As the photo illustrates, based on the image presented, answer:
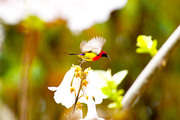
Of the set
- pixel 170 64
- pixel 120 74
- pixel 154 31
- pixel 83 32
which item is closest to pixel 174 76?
pixel 170 64

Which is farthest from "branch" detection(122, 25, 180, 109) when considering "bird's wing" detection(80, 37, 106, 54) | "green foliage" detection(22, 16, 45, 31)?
"green foliage" detection(22, 16, 45, 31)

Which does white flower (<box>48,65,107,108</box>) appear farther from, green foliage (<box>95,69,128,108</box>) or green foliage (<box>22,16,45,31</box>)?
green foliage (<box>22,16,45,31</box>)

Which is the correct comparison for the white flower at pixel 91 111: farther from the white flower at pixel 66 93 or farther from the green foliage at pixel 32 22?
the green foliage at pixel 32 22

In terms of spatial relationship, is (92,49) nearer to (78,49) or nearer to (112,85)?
(112,85)

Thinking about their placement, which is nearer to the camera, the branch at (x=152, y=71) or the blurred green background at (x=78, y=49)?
the branch at (x=152, y=71)

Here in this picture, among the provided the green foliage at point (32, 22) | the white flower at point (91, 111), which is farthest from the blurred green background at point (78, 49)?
the white flower at point (91, 111)

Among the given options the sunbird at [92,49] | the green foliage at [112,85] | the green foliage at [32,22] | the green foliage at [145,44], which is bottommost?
the green foliage at [112,85]

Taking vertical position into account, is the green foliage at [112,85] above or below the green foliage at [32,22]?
below
